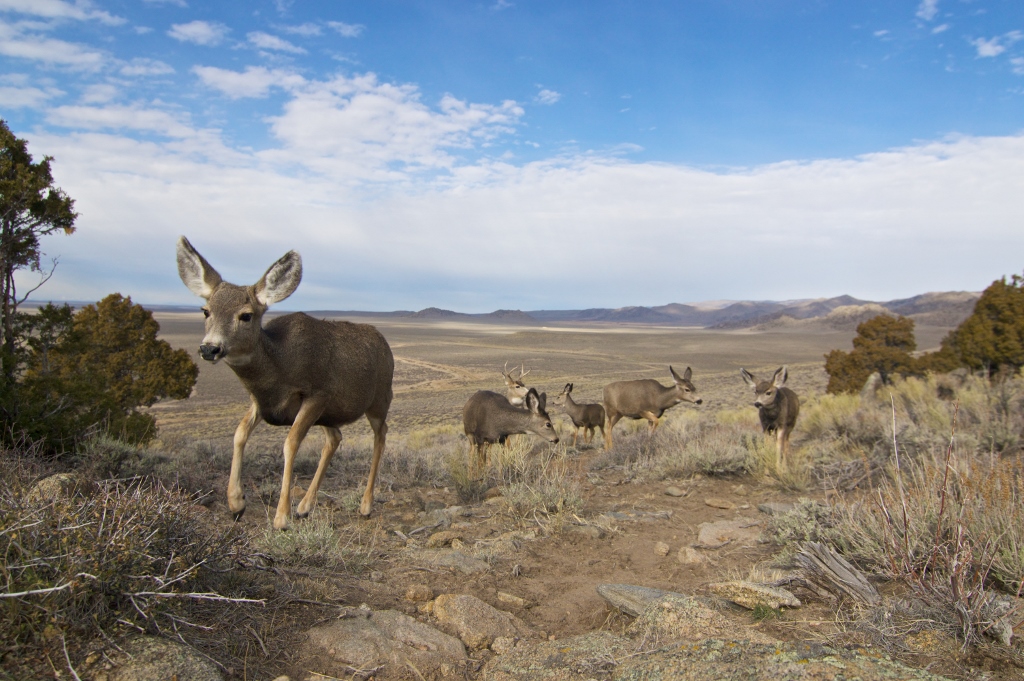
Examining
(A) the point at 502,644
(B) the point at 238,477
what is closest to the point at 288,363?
(B) the point at 238,477

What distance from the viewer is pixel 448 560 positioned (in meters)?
4.92

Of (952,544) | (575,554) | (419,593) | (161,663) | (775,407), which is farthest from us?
(775,407)

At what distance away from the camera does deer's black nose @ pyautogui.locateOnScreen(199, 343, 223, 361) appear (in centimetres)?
418

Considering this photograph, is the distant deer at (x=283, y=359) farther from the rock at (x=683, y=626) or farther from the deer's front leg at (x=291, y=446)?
the rock at (x=683, y=626)

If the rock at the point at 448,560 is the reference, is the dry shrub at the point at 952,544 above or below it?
above

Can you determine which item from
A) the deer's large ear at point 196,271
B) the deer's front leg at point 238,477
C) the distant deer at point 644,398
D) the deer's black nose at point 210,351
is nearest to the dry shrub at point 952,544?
the deer's black nose at point 210,351

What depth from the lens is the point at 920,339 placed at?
271 feet

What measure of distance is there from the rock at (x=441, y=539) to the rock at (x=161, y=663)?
9.40ft

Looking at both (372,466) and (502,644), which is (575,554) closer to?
(502,644)

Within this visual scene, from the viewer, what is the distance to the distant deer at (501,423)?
35.2ft

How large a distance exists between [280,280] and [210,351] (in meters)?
0.85

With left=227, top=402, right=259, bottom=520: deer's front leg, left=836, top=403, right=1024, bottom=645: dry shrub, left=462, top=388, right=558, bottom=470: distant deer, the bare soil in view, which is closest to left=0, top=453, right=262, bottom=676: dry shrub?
the bare soil

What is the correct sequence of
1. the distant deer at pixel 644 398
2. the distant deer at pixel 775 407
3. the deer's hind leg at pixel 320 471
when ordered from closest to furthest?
the deer's hind leg at pixel 320 471 → the distant deer at pixel 775 407 → the distant deer at pixel 644 398

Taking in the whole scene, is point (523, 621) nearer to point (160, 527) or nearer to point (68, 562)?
point (160, 527)
